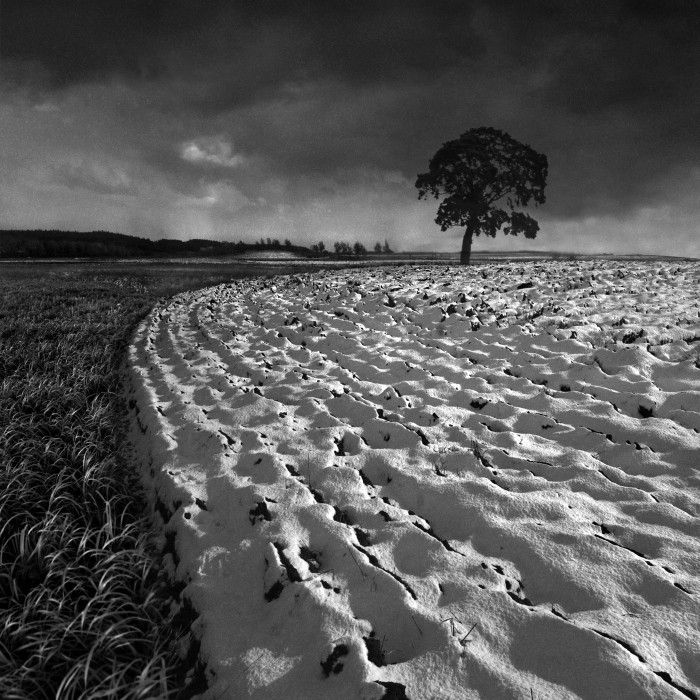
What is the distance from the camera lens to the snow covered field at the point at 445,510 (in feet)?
6.87

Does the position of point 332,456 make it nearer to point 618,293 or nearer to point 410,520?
point 410,520

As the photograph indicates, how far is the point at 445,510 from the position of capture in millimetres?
3168

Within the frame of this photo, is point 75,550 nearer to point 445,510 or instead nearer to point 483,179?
point 445,510

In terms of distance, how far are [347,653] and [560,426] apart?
2977mm

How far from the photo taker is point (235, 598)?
8.51ft

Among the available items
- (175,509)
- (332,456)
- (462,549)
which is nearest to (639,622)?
(462,549)

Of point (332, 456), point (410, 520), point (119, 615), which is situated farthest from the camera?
point (332, 456)

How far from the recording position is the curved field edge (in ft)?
6.97

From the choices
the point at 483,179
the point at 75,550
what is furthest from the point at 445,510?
the point at 483,179

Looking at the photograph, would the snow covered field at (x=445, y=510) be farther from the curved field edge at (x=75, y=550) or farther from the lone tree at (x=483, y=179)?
the lone tree at (x=483, y=179)

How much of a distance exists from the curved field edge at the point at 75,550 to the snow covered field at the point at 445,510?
10.8 inches

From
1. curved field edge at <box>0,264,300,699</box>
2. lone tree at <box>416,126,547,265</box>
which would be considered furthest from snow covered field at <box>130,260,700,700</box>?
lone tree at <box>416,126,547,265</box>

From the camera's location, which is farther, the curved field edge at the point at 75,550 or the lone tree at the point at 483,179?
the lone tree at the point at 483,179

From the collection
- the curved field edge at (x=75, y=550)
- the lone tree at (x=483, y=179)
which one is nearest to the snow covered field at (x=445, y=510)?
the curved field edge at (x=75, y=550)
